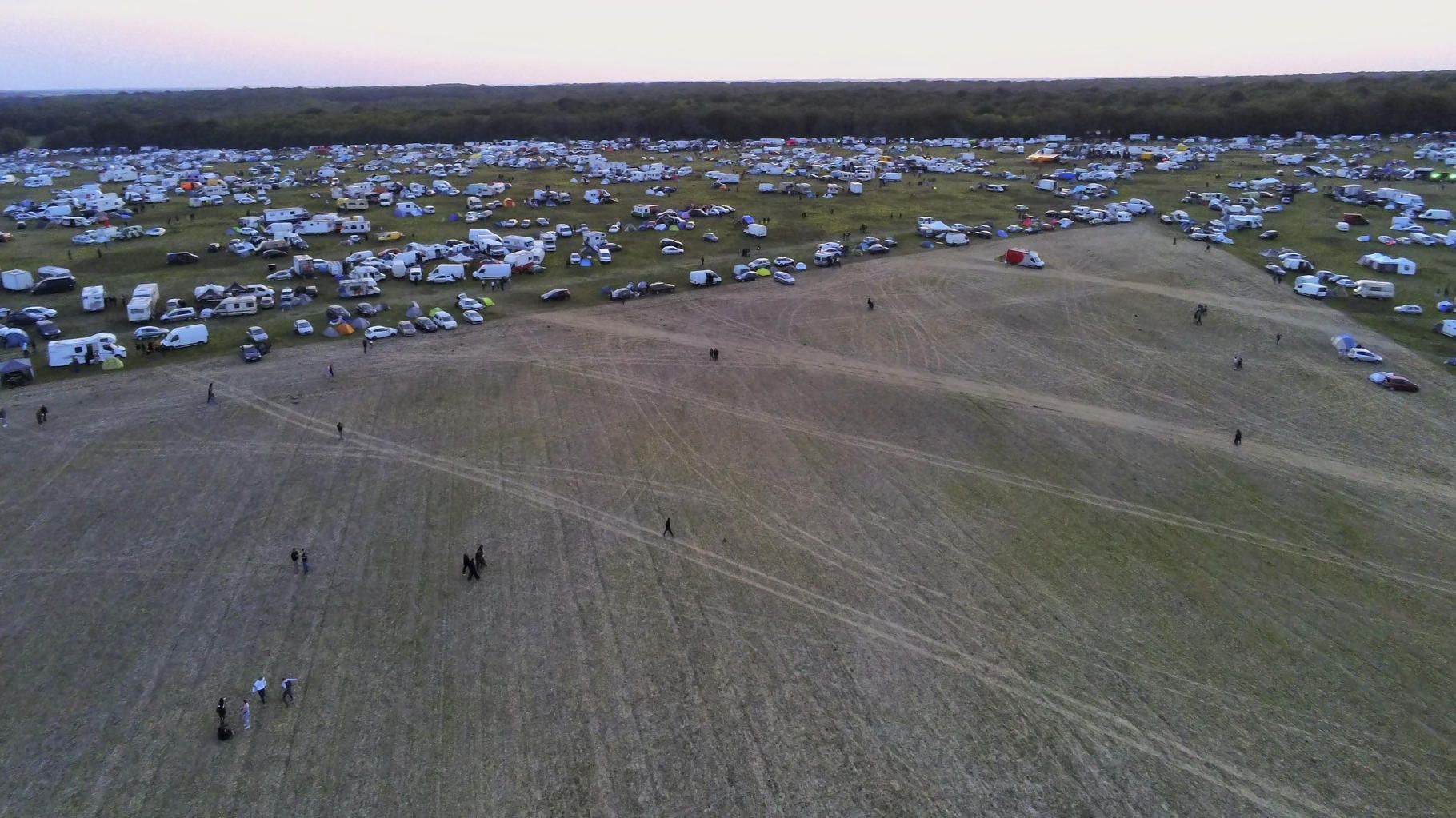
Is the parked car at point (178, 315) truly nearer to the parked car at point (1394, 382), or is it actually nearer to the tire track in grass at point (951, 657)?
the tire track in grass at point (951, 657)

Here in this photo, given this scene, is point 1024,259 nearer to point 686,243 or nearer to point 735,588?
point 686,243

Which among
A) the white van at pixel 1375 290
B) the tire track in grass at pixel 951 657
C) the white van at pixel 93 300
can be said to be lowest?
the tire track in grass at pixel 951 657

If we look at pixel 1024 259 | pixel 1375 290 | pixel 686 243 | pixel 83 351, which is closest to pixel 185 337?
pixel 83 351

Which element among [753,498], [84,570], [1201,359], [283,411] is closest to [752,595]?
[753,498]

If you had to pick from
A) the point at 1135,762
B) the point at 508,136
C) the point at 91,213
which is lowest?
the point at 1135,762

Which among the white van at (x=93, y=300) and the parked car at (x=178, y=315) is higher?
the white van at (x=93, y=300)

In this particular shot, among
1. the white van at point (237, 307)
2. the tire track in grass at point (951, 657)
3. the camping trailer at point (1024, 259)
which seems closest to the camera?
the tire track in grass at point (951, 657)

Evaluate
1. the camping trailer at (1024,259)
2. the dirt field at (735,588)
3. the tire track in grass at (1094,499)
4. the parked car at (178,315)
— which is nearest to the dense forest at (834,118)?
the camping trailer at (1024,259)

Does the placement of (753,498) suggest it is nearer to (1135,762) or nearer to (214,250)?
(1135,762)
